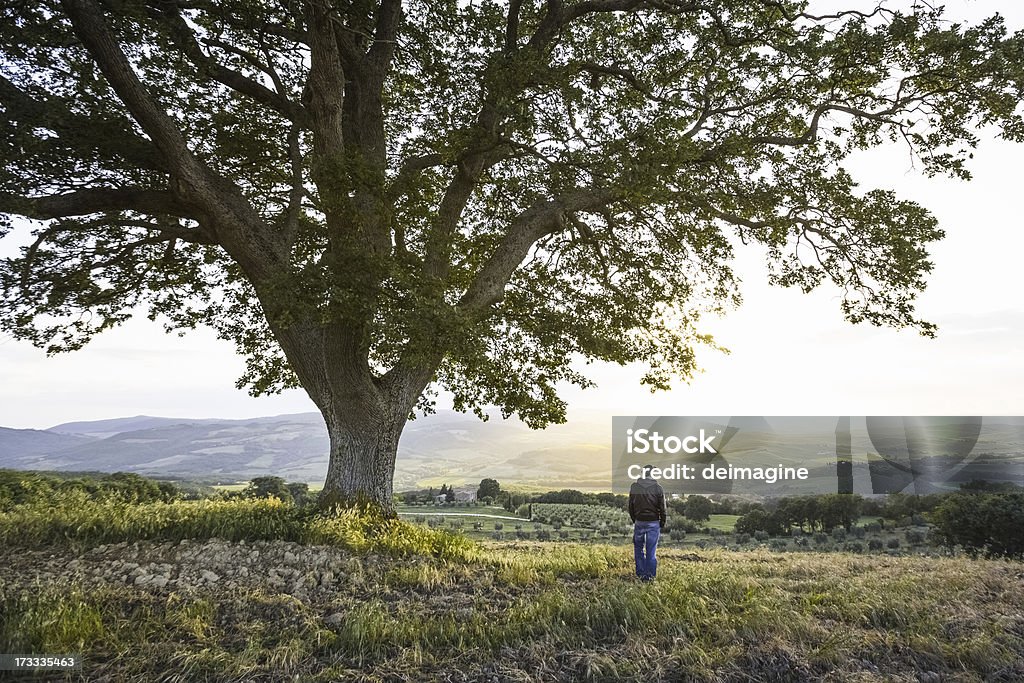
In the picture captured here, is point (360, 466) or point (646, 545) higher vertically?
point (360, 466)

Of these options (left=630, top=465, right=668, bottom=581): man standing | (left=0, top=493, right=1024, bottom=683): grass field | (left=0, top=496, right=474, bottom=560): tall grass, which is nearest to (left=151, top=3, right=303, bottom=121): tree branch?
(left=0, top=496, right=474, bottom=560): tall grass

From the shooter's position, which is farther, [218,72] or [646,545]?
[218,72]

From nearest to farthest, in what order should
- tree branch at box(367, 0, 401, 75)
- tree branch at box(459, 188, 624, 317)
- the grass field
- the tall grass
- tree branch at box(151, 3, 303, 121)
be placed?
the grass field, the tall grass, tree branch at box(151, 3, 303, 121), tree branch at box(459, 188, 624, 317), tree branch at box(367, 0, 401, 75)

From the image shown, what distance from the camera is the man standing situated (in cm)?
840

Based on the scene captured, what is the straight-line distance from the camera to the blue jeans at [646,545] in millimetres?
8375

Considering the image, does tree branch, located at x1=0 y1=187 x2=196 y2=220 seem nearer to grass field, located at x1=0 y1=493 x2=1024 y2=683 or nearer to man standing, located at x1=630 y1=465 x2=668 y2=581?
grass field, located at x1=0 y1=493 x2=1024 y2=683

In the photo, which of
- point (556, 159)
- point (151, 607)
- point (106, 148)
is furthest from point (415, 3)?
point (151, 607)

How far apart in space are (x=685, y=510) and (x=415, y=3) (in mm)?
15594

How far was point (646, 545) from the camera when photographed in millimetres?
8547

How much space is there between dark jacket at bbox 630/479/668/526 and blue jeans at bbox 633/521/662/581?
0.27ft

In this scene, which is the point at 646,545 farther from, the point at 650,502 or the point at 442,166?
the point at 442,166

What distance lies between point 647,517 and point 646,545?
428 mm

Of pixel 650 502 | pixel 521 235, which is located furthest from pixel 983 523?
pixel 521 235

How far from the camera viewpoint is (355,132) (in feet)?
40.8
